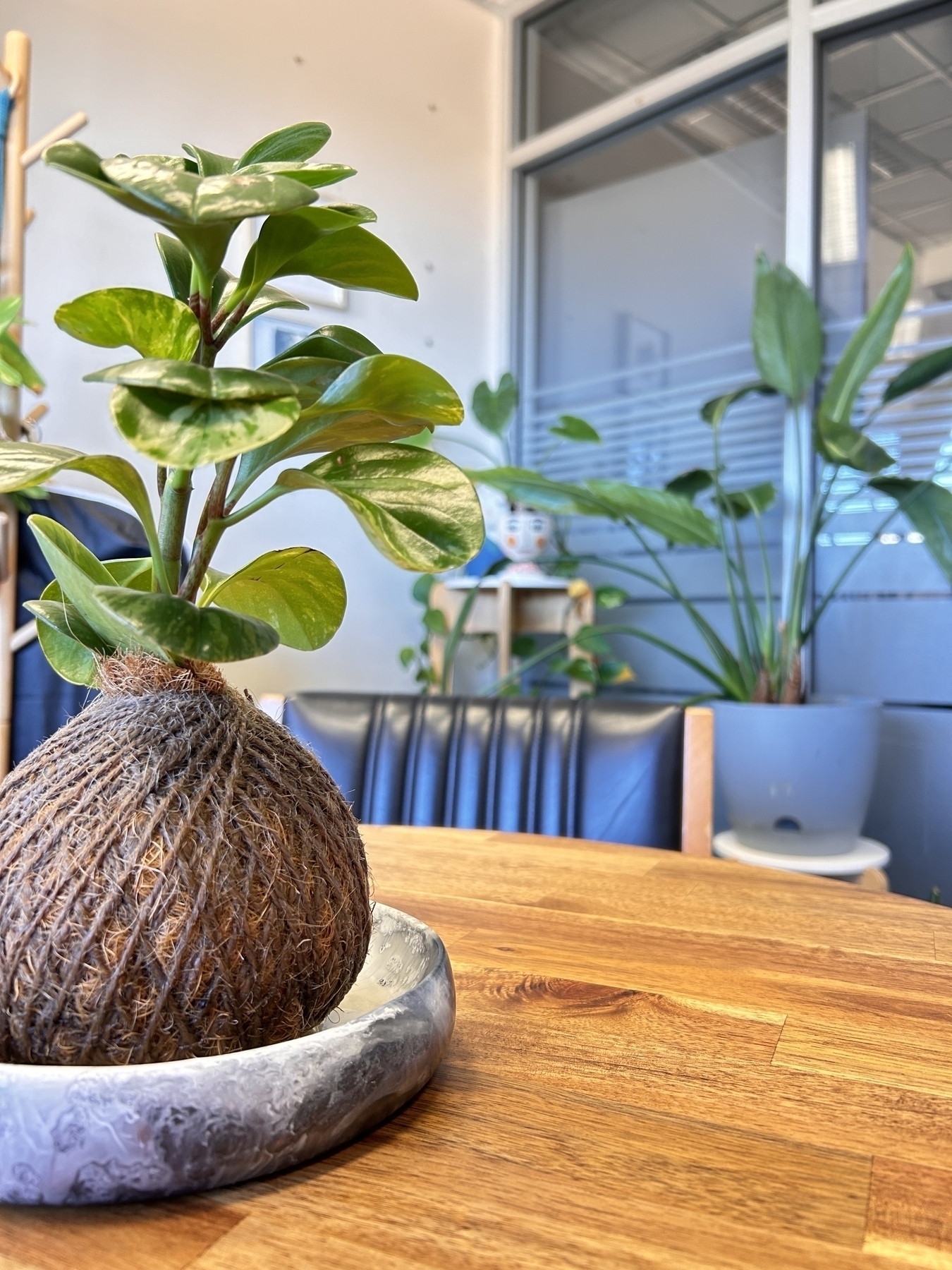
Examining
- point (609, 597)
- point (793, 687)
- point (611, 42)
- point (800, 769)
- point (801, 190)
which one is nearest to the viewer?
point (800, 769)

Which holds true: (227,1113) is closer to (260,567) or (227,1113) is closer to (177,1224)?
(177,1224)

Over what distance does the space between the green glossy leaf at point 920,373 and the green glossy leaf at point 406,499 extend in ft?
6.02

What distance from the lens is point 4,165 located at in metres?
1.88

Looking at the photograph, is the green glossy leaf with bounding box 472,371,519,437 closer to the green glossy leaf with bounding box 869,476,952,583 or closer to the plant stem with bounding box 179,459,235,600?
the green glossy leaf with bounding box 869,476,952,583

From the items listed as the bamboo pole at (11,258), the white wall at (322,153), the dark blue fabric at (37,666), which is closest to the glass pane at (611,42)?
the white wall at (322,153)

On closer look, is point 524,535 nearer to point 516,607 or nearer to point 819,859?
point 516,607

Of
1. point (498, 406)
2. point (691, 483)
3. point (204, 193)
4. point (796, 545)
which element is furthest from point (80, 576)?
point (498, 406)

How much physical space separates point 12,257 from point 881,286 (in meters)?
2.01

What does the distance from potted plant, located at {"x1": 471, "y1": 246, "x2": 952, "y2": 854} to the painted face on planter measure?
0.61 metres

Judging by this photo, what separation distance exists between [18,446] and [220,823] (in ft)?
0.54

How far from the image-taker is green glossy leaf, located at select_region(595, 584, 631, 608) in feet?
8.56

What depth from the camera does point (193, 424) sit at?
30cm

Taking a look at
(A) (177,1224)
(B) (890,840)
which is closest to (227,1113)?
(A) (177,1224)

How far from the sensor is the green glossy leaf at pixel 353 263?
1.27 feet
